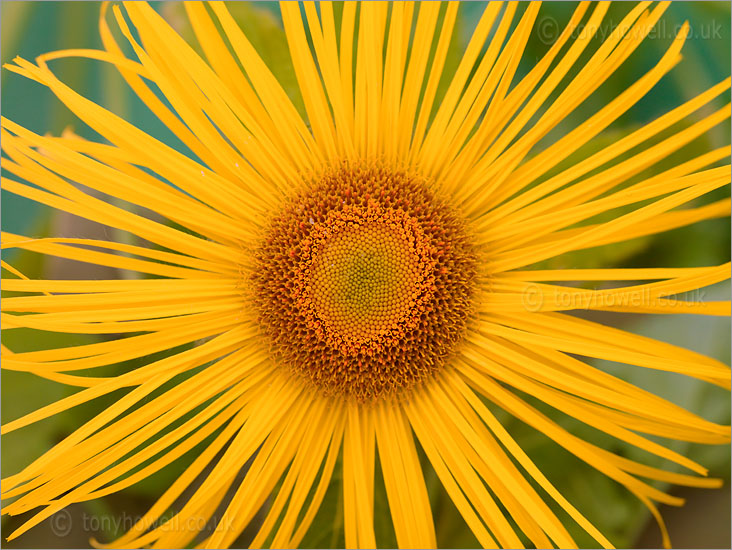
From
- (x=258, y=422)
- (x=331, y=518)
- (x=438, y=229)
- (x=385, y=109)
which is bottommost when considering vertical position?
(x=331, y=518)

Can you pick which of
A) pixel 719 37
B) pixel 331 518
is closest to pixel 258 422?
pixel 331 518

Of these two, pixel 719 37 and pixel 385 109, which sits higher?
pixel 719 37

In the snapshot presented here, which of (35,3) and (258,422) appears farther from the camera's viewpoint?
(35,3)

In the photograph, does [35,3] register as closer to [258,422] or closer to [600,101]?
[258,422]
